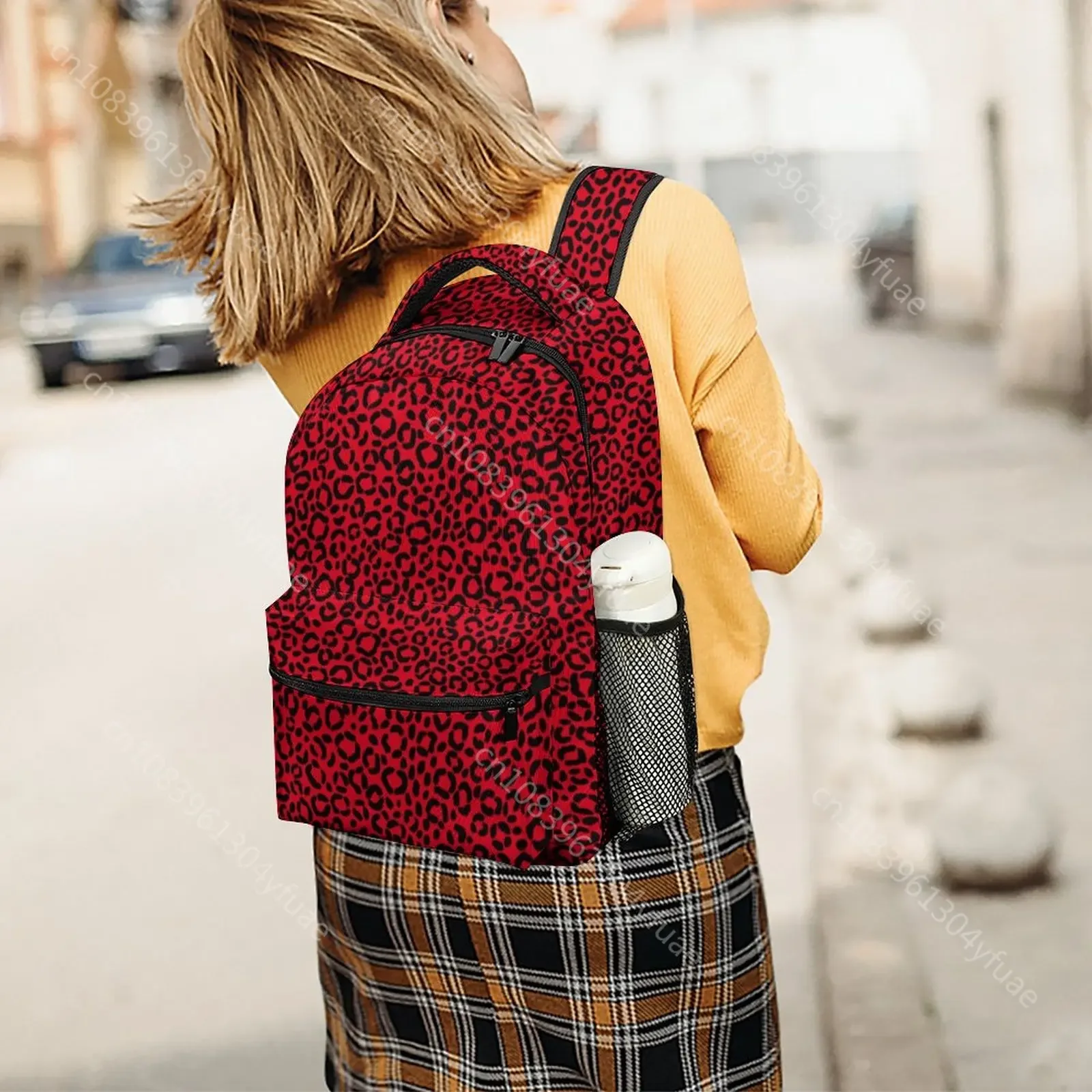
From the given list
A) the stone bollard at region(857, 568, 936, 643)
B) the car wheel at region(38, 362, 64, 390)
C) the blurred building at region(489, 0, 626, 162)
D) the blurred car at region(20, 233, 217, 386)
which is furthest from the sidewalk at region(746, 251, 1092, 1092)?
the blurred building at region(489, 0, 626, 162)

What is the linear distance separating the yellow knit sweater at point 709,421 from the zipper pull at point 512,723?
24 cm

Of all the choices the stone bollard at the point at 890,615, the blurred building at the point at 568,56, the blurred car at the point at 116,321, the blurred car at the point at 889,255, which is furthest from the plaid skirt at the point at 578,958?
the blurred building at the point at 568,56

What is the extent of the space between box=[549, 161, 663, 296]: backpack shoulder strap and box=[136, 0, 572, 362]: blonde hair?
2.1 inches

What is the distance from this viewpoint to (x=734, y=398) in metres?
1.51

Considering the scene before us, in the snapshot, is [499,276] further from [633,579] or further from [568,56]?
[568,56]

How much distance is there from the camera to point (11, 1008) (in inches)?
140

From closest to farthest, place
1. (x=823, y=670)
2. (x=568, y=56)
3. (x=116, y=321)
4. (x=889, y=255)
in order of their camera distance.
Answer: (x=823, y=670) → (x=116, y=321) → (x=889, y=255) → (x=568, y=56)

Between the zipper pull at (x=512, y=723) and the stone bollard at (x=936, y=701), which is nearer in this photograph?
the zipper pull at (x=512, y=723)

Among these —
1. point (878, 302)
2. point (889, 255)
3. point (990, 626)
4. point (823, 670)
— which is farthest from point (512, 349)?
point (878, 302)

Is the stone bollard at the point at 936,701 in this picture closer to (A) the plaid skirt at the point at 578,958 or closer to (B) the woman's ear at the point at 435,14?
(A) the plaid skirt at the point at 578,958

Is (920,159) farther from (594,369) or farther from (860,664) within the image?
(594,369)

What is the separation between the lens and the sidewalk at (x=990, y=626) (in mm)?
3133

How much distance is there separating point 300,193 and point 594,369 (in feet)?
1.20

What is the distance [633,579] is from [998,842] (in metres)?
2.68
